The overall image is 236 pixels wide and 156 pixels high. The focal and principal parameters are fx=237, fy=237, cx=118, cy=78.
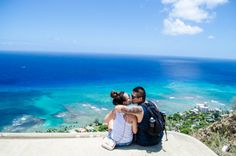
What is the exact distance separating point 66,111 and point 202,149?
29366mm

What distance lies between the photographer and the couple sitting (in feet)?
13.9

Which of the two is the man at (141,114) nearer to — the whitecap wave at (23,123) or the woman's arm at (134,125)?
the woman's arm at (134,125)

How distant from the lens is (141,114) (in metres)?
4.27

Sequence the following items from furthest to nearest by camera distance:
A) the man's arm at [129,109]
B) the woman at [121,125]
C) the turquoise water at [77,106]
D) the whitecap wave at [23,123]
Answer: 1. the turquoise water at [77,106]
2. the whitecap wave at [23,123]
3. the woman at [121,125]
4. the man's arm at [129,109]

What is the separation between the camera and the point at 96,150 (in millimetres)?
4418

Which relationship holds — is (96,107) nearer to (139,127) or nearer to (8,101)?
(8,101)

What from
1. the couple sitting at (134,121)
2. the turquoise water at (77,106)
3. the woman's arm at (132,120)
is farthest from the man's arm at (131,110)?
the turquoise water at (77,106)

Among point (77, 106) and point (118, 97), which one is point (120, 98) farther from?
point (77, 106)

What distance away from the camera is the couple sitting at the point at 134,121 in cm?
425

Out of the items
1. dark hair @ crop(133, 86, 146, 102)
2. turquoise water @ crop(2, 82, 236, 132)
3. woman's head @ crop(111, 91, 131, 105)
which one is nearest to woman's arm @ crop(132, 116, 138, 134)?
woman's head @ crop(111, 91, 131, 105)

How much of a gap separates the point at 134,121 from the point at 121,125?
0.84 feet

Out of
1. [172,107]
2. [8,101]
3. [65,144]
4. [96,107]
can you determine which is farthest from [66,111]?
[65,144]

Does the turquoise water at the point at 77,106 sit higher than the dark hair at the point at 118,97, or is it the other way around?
the dark hair at the point at 118,97

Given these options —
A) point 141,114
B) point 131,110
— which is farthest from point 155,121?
point 131,110
